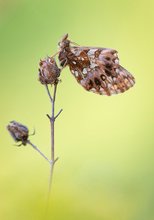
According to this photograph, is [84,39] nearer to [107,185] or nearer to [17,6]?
[17,6]

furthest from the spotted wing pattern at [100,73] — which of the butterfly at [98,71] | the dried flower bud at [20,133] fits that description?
the dried flower bud at [20,133]

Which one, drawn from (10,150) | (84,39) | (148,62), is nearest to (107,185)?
(10,150)

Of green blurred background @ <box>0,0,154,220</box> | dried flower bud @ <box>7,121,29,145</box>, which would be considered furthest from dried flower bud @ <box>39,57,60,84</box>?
green blurred background @ <box>0,0,154,220</box>

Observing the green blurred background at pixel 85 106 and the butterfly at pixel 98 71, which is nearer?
the green blurred background at pixel 85 106

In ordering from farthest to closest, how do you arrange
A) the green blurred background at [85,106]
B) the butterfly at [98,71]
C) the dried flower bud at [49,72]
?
the butterfly at [98,71], the dried flower bud at [49,72], the green blurred background at [85,106]

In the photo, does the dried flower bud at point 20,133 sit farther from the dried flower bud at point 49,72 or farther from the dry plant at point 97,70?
the dry plant at point 97,70

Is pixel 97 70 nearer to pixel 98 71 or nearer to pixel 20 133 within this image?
pixel 98 71
